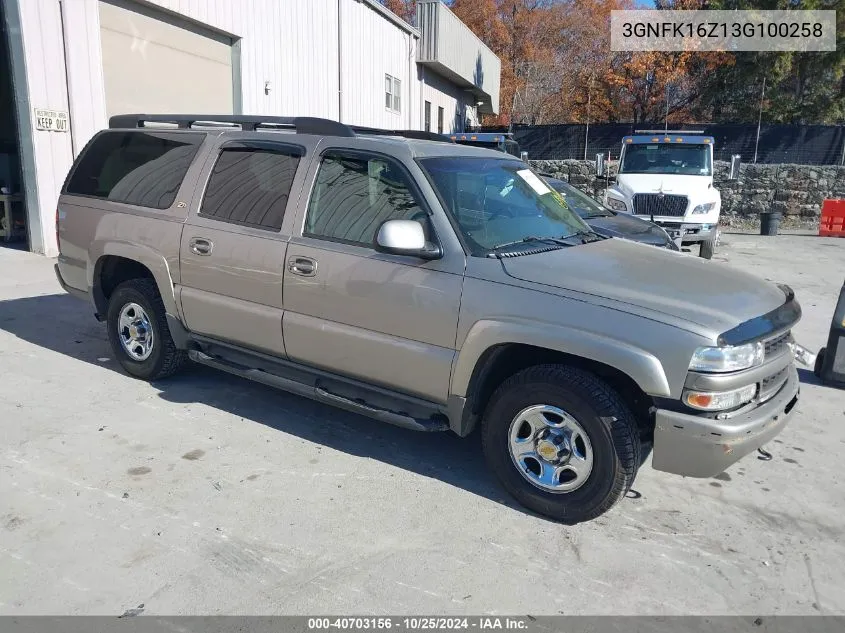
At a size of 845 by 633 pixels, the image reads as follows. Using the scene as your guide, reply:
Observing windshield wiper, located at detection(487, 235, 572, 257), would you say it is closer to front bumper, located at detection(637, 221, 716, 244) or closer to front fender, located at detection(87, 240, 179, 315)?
front fender, located at detection(87, 240, 179, 315)

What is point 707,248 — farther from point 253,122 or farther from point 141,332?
point 141,332

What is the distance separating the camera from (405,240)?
3.73 m

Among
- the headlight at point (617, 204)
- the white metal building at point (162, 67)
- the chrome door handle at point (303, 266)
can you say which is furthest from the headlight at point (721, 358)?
the headlight at point (617, 204)

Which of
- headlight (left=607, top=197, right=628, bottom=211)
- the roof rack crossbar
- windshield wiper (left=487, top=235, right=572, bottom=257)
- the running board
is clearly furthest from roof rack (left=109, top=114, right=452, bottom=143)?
headlight (left=607, top=197, right=628, bottom=211)

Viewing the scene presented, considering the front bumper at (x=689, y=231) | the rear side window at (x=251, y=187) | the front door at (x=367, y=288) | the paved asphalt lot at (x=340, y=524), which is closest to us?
the paved asphalt lot at (x=340, y=524)

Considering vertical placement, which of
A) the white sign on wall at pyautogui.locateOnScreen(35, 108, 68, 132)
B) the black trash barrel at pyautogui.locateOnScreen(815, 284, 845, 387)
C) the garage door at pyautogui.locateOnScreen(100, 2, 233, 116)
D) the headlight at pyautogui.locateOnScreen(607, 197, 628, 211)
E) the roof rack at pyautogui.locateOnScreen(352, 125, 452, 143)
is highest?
the garage door at pyautogui.locateOnScreen(100, 2, 233, 116)

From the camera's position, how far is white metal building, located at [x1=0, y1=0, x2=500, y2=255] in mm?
10211

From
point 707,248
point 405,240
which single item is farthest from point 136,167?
point 707,248

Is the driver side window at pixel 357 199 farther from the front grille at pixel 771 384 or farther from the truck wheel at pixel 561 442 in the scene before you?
the front grille at pixel 771 384

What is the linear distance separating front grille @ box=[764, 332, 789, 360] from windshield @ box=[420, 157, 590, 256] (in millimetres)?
1367

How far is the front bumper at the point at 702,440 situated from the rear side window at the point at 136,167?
12.2ft

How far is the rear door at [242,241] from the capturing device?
176 inches
